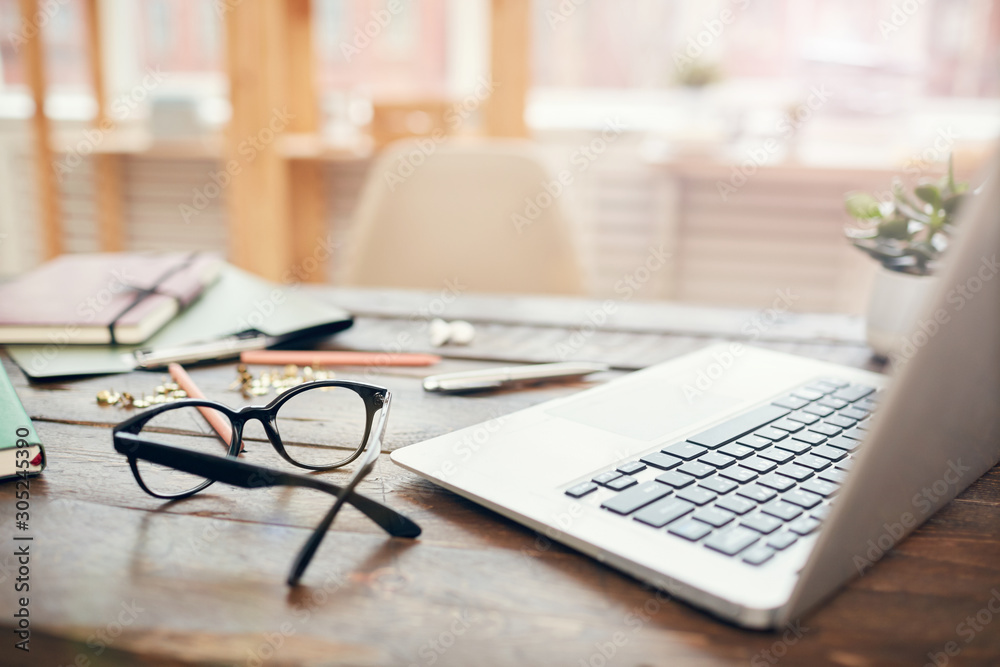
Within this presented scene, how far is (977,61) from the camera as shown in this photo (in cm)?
255

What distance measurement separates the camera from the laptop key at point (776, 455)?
516 mm

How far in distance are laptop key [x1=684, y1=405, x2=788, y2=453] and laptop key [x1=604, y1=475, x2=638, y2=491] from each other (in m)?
0.09

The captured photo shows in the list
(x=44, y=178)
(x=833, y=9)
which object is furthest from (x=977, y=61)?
(x=44, y=178)

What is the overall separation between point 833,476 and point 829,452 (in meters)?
0.04

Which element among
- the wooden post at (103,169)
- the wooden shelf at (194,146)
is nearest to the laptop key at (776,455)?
the wooden shelf at (194,146)

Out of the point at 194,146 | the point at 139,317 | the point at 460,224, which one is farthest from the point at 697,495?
the point at 194,146

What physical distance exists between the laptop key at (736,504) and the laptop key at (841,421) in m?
0.19

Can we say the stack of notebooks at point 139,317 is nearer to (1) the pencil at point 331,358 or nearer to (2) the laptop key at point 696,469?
(1) the pencil at point 331,358

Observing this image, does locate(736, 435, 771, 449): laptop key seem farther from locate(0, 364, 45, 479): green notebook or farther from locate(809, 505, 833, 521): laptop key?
locate(0, 364, 45, 479): green notebook

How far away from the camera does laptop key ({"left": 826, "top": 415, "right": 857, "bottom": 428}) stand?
1.95ft

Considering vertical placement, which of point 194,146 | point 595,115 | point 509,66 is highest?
point 509,66

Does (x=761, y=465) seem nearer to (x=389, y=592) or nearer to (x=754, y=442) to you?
(x=754, y=442)

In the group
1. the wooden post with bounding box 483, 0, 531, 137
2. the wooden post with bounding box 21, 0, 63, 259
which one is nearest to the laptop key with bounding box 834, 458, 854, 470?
the wooden post with bounding box 483, 0, 531, 137

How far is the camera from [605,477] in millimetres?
484
